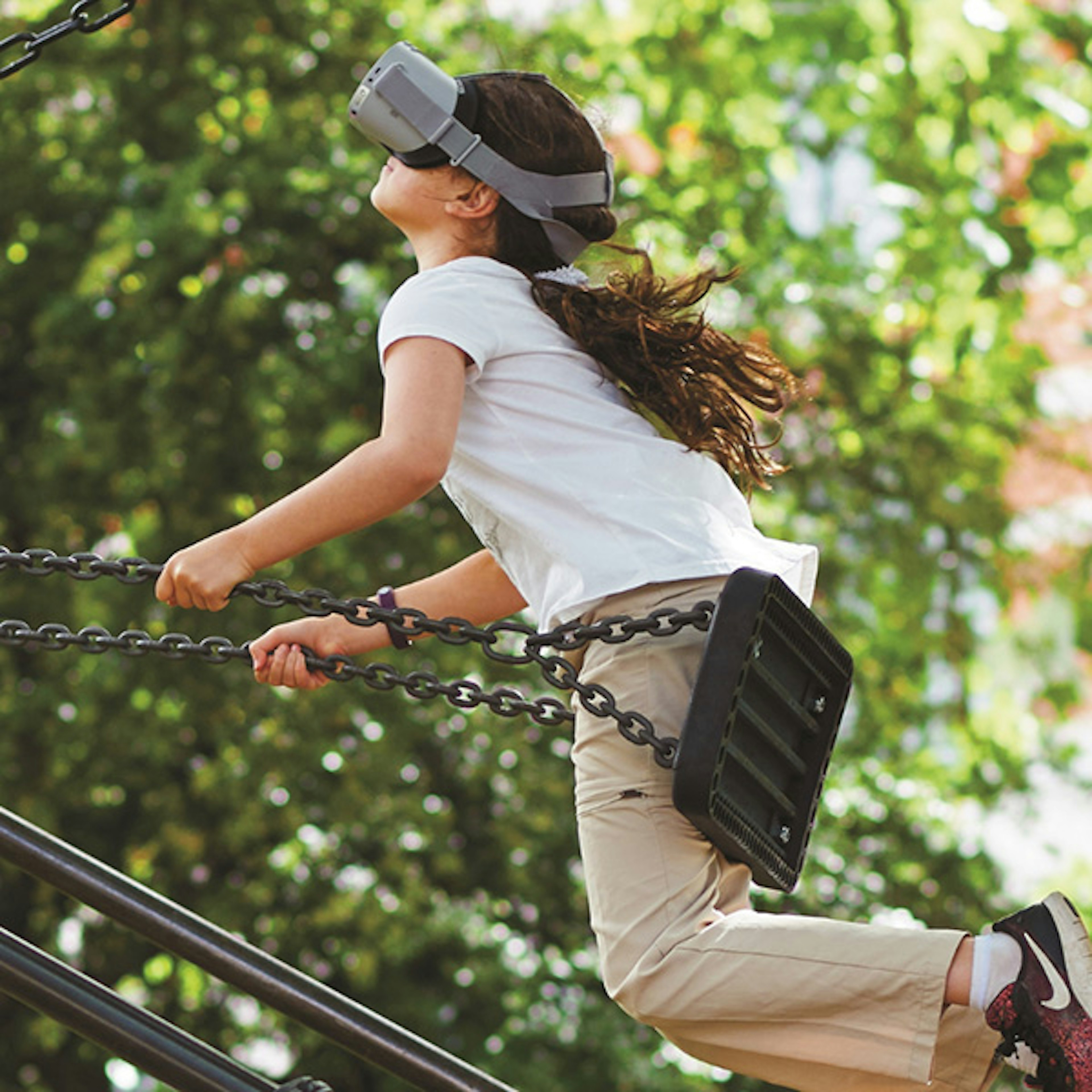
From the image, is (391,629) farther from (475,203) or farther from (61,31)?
Answer: (61,31)

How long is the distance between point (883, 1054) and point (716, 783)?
32 cm

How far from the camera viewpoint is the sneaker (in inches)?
67.3

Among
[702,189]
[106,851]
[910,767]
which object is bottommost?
[910,767]

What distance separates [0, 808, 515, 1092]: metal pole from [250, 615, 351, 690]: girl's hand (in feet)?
1.17

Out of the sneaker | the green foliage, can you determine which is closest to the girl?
the sneaker

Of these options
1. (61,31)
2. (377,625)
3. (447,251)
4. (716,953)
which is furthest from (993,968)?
(61,31)

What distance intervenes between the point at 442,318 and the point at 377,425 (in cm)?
244

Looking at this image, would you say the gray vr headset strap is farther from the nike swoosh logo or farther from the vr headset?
the nike swoosh logo

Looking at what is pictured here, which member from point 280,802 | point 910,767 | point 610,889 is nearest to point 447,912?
point 280,802

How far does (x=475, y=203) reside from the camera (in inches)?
87.5

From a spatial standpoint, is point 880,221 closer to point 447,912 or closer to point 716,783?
point 447,912

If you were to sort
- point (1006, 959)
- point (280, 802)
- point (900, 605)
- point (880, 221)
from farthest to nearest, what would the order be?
point (880, 221) < point (900, 605) < point (280, 802) < point (1006, 959)

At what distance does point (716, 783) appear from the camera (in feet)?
5.98

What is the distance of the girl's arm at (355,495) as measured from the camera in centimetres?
191
